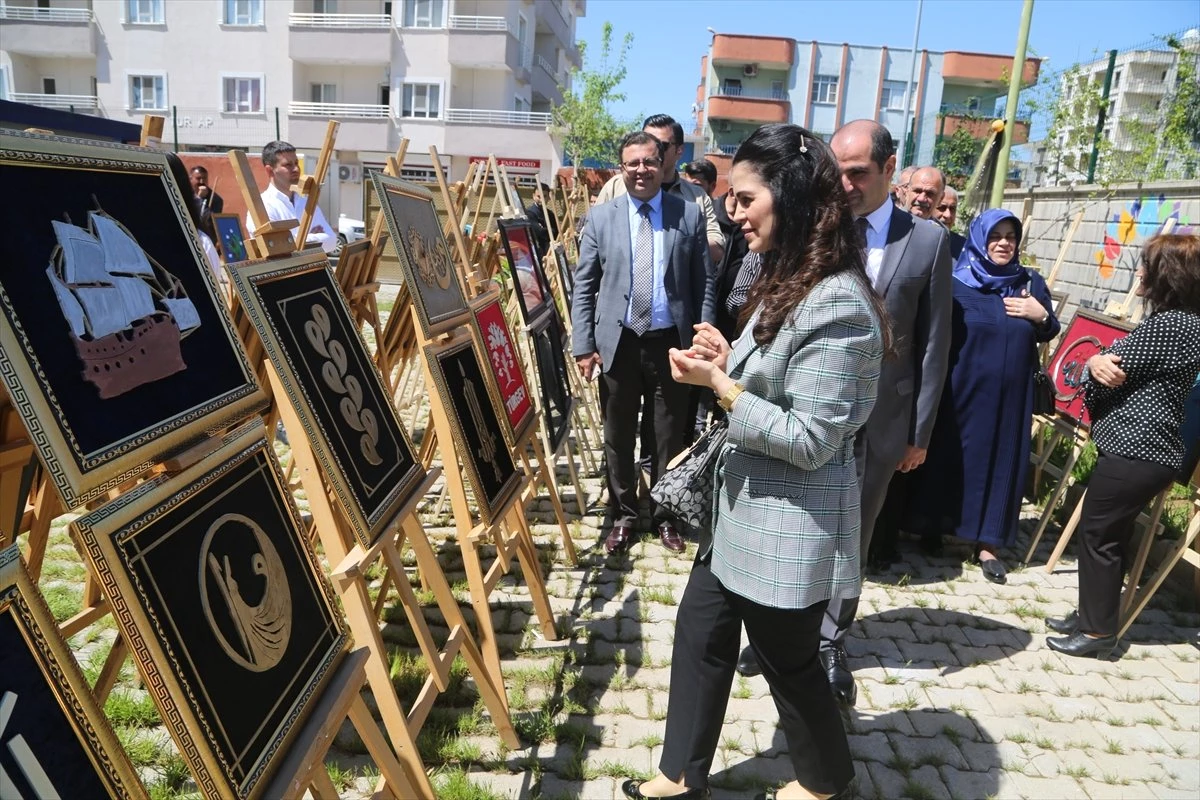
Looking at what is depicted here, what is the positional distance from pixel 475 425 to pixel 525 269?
1772mm

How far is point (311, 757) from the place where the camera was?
1.46 metres

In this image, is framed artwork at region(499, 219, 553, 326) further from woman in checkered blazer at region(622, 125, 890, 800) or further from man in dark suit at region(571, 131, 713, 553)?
woman in checkered blazer at region(622, 125, 890, 800)

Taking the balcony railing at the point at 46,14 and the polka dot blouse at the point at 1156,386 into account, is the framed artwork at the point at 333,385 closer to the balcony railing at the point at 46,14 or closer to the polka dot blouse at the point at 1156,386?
the polka dot blouse at the point at 1156,386

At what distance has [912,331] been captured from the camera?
116 inches

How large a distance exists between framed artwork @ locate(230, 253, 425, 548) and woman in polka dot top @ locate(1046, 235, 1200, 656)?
115 inches

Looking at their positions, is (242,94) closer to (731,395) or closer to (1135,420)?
(1135,420)

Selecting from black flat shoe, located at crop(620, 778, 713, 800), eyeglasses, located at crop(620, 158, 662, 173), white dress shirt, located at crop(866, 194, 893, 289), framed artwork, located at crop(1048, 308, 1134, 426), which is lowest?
black flat shoe, located at crop(620, 778, 713, 800)

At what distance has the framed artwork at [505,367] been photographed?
307cm

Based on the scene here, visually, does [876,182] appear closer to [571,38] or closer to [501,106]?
[501,106]

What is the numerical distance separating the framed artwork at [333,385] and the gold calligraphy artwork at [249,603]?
36 cm

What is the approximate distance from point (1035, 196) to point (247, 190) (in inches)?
413

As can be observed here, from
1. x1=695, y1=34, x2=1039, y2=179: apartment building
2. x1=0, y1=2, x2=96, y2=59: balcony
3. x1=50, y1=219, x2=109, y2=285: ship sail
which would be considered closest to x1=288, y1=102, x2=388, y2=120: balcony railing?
x1=0, y1=2, x2=96, y2=59: balcony

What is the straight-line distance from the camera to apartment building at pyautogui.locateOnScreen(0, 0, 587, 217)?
2969 centimetres

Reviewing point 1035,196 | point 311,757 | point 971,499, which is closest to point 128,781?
point 311,757
